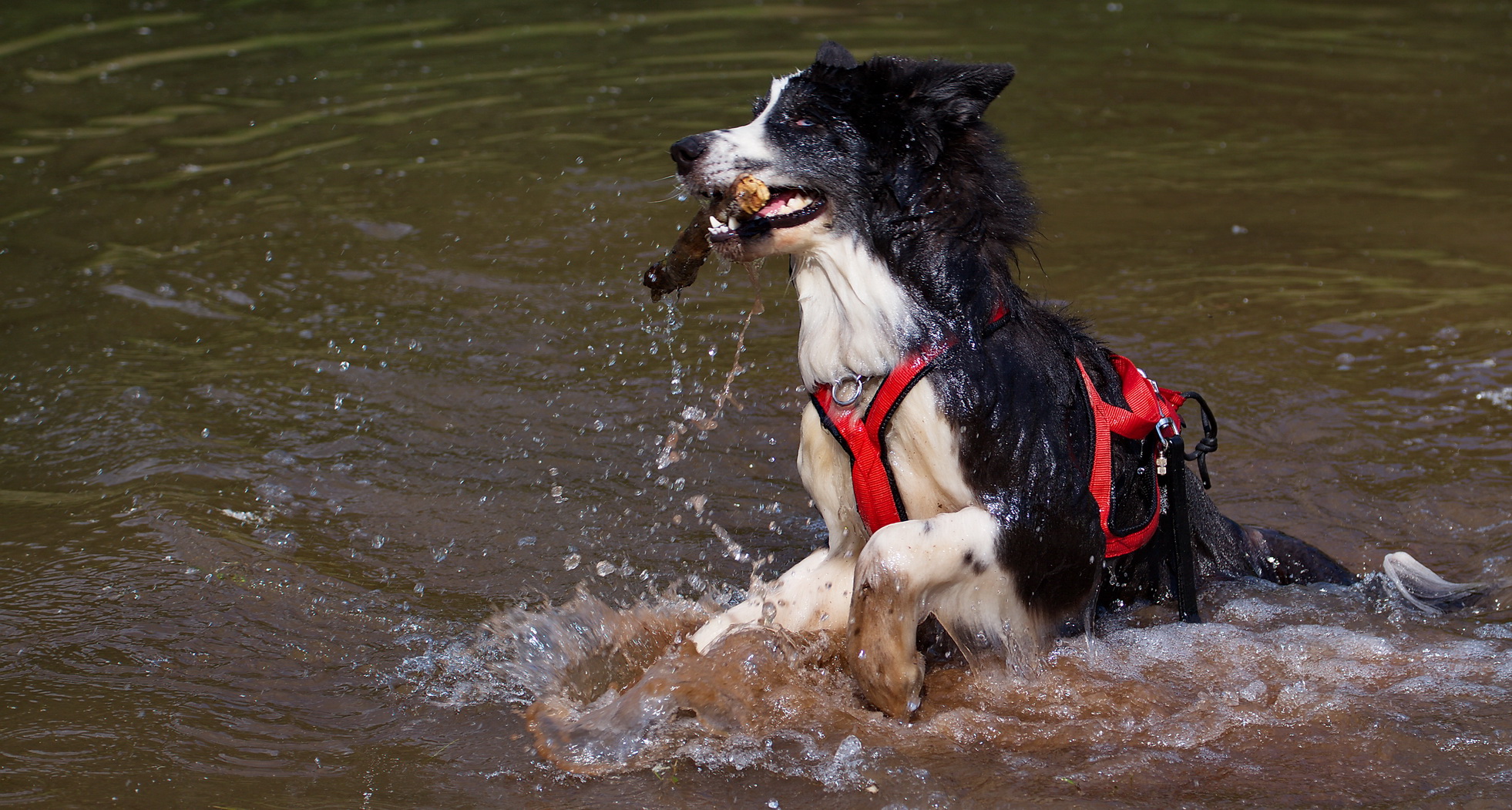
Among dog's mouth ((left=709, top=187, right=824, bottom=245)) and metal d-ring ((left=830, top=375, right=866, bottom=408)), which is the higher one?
dog's mouth ((left=709, top=187, right=824, bottom=245))

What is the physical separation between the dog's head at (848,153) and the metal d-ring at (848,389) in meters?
0.38

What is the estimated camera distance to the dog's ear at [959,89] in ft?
11.3

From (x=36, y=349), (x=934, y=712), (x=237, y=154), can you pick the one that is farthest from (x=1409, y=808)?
(x=237, y=154)

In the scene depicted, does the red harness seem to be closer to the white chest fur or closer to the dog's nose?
the white chest fur

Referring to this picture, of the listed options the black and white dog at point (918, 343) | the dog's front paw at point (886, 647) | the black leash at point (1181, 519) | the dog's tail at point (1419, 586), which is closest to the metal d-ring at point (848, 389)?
the black and white dog at point (918, 343)

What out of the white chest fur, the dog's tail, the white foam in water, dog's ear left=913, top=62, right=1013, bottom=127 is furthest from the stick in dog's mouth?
the dog's tail

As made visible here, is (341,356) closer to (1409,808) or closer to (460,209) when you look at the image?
(460,209)

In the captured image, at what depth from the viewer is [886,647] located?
355 cm

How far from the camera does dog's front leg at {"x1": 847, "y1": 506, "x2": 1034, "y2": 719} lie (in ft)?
11.3

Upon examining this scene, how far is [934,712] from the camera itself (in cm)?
374

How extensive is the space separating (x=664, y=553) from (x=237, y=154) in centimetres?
626

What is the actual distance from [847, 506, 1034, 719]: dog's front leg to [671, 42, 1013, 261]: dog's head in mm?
834

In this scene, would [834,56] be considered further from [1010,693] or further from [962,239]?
[1010,693]

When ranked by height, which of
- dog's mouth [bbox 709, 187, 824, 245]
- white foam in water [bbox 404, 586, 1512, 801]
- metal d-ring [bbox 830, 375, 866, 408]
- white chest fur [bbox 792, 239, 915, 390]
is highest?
dog's mouth [bbox 709, 187, 824, 245]
